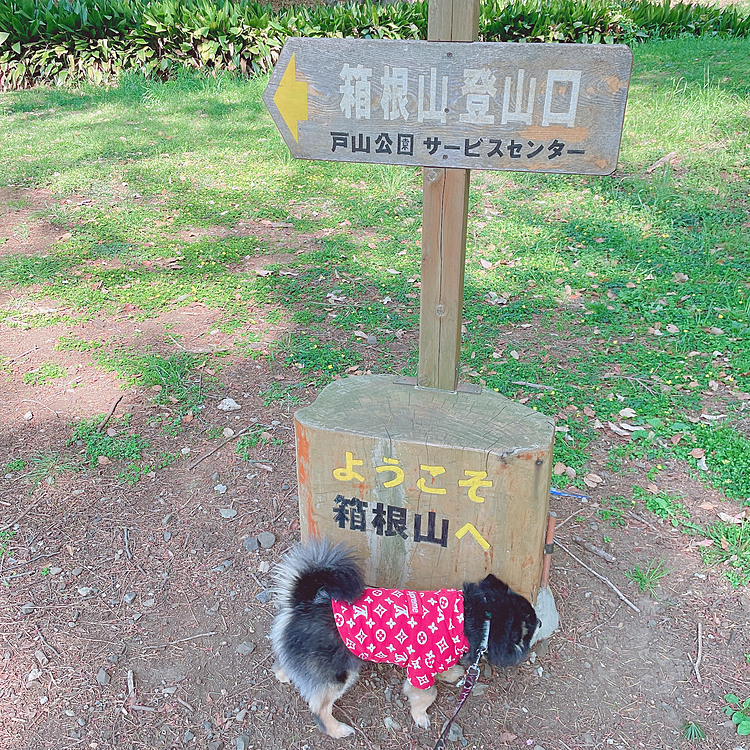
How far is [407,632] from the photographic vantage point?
236 centimetres

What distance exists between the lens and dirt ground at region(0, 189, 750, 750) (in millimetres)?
2512

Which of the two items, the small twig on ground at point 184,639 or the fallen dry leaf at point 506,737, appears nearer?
the fallen dry leaf at point 506,737

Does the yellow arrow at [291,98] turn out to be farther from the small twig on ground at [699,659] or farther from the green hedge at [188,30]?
the green hedge at [188,30]

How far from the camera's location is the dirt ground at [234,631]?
8.24 feet

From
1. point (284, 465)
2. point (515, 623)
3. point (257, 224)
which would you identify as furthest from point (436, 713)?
point (257, 224)

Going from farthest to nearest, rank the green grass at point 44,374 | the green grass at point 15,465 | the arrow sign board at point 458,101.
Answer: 1. the green grass at point 44,374
2. the green grass at point 15,465
3. the arrow sign board at point 458,101

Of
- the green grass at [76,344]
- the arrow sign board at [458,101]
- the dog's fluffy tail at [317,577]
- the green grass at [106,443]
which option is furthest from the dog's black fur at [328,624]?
the green grass at [76,344]

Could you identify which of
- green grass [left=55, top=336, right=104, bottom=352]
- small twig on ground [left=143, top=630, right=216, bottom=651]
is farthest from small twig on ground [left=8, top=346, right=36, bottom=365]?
small twig on ground [left=143, top=630, right=216, bottom=651]

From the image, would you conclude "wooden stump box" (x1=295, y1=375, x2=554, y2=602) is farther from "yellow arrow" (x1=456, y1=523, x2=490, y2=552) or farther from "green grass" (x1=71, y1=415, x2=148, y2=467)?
"green grass" (x1=71, y1=415, x2=148, y2=467)

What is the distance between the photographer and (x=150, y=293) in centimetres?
532

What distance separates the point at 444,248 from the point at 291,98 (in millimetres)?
745

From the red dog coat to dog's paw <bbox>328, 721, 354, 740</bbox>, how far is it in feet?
1.04

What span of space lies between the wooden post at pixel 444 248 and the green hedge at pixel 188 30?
8334 millimetres

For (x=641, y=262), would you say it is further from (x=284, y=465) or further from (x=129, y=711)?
(x=129, y=711)
